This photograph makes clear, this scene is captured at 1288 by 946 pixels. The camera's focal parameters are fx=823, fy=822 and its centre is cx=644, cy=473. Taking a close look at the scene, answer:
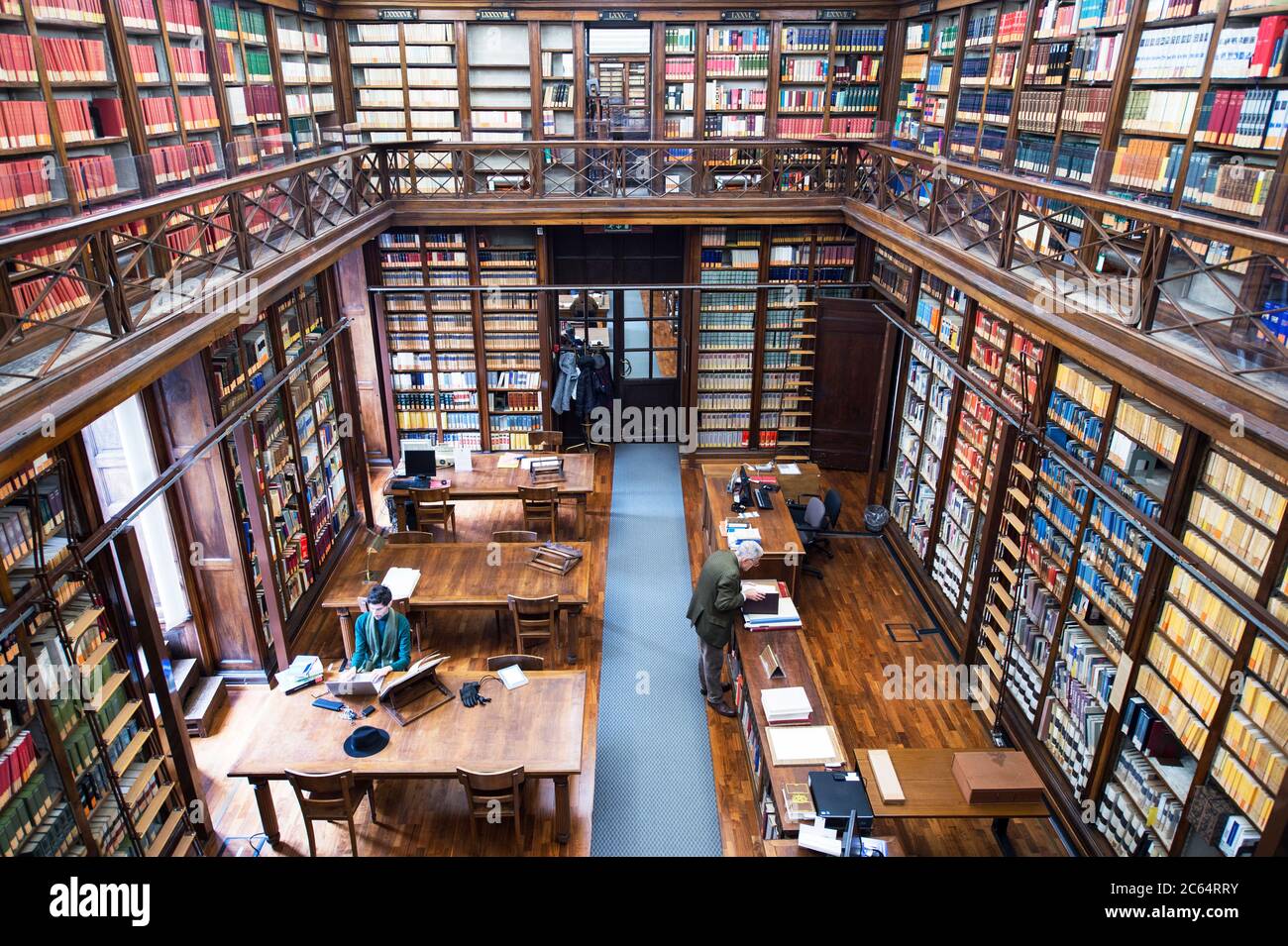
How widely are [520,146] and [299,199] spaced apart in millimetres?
2995

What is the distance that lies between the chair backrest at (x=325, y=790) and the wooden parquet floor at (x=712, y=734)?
46 centimetres

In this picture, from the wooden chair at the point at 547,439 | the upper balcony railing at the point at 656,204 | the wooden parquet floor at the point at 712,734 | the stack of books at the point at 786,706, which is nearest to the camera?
the upper balcony railing at the point at 656,204

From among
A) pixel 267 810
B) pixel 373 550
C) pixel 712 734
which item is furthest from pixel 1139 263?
pixel 267 810

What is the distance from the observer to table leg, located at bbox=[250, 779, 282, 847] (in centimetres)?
507

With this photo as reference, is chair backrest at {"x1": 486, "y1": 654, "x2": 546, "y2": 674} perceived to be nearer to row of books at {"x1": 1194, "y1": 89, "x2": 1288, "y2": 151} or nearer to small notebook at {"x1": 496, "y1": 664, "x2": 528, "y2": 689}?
small notebook at {"x1": 496, "y1": 664, "x2": 528, "y2": 689}

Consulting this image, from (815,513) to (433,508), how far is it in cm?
391

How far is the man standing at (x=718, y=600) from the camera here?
5.85 meters

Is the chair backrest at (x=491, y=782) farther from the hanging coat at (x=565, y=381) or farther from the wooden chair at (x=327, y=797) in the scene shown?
the hanging coat at (x=565, y=381)

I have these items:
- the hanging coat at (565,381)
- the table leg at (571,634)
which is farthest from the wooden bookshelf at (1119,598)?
the hanging coat at (565,381)

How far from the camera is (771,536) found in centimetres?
746

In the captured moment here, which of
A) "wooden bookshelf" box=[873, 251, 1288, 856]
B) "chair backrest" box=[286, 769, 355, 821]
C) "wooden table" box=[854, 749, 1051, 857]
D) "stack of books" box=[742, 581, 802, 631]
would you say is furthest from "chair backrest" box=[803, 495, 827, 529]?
"chair backrest" box=[286, 769, 355, 821]

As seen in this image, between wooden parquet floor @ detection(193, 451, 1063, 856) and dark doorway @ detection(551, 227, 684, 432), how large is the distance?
2770 mm

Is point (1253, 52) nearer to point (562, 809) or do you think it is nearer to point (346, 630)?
point (562, 809)
